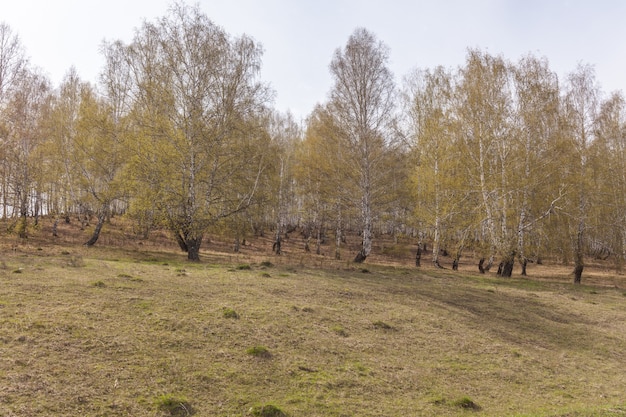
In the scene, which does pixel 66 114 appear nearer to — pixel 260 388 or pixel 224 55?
pixel 224 55

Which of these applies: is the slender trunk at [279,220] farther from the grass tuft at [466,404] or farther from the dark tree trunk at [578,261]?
the grass tuft at [466,404]

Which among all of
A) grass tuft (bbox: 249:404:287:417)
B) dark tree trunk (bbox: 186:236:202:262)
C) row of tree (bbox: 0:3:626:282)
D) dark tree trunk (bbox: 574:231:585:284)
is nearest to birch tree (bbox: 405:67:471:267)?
row of tree (bbox: 0:3:626:282)

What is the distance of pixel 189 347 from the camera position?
7672 millimetres

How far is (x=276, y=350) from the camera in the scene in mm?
8164

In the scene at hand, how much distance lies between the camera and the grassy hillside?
604cm

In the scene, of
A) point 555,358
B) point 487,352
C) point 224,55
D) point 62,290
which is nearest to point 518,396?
point 487,352

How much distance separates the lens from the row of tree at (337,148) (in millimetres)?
20203

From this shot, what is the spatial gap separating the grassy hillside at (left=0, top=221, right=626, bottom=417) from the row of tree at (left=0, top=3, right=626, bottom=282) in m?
8.28

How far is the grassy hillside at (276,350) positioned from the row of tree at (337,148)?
27.2 feet

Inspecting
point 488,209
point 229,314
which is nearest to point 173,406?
point 229,314

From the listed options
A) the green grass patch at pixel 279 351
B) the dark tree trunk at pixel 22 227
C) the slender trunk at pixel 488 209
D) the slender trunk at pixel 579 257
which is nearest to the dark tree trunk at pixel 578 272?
the slender trunk at pixel 579 257

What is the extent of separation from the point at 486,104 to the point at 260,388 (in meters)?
23.2

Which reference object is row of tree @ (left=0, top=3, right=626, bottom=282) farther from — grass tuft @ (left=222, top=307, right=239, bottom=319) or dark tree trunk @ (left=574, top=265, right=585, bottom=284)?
grass tuft @ (left=222, top=307, right=239, bottom=319)

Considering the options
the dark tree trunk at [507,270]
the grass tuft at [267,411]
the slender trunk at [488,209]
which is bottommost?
the grass tuft at [267,411]
